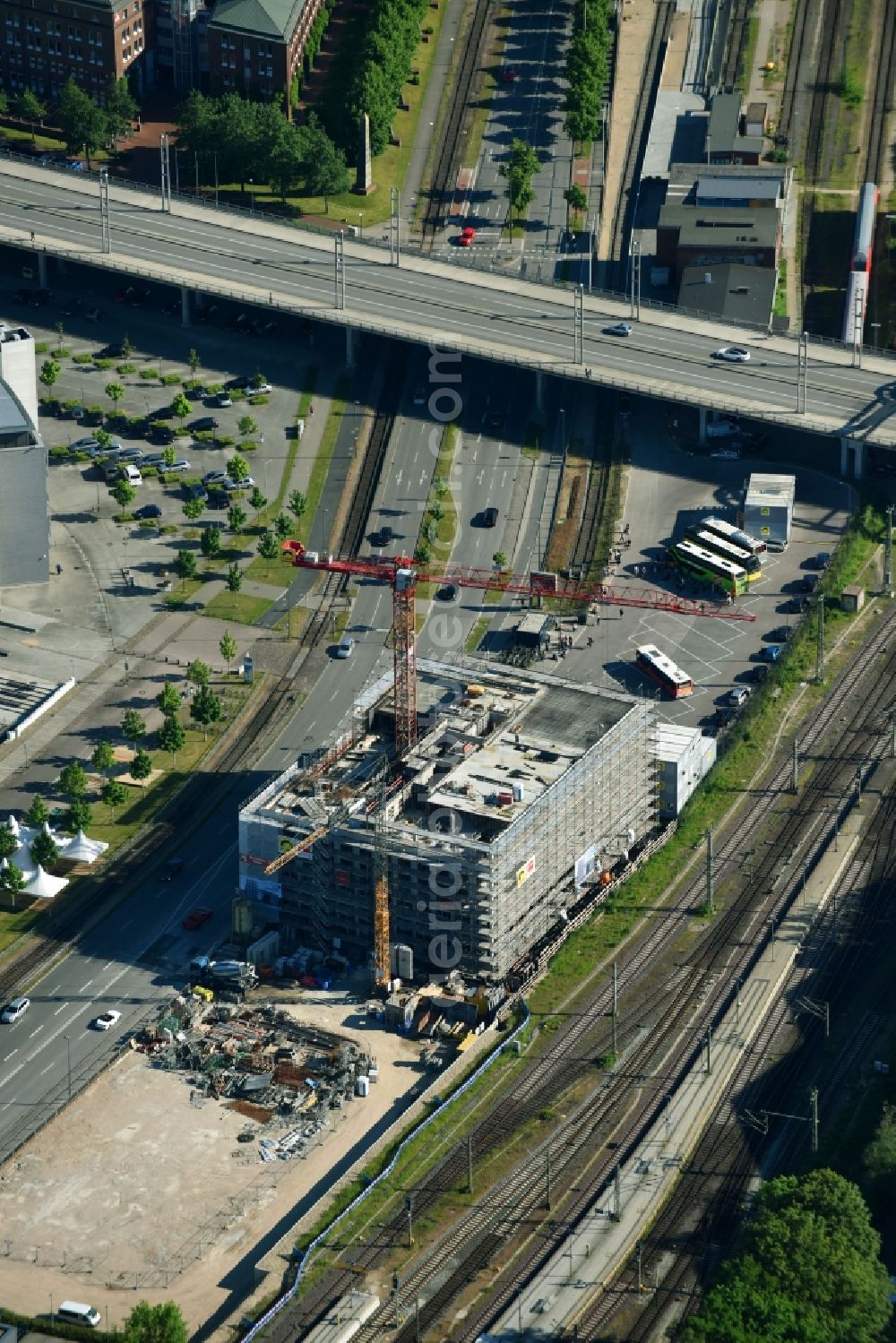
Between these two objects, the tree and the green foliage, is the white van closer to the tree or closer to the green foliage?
the tree

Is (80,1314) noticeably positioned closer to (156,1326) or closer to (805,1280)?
(156,1326)

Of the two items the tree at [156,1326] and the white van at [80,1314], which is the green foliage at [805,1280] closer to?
the tree at [156,1326]

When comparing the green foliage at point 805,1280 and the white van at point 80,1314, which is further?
the white van at point 80,1314

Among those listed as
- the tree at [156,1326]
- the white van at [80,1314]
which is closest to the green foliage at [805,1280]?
the tree at [156,1326]

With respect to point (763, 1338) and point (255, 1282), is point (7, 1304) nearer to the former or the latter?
point (255, 1282)

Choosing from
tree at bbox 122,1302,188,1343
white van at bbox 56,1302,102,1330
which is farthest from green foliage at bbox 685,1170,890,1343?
white van at bbox 56,1302,102,1330
